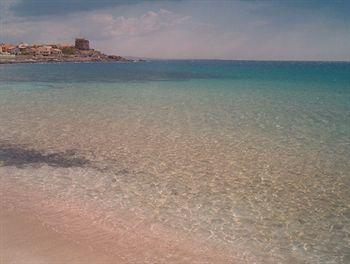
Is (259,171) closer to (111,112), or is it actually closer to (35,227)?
(35,227)

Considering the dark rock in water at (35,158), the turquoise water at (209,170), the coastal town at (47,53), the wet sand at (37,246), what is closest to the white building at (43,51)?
the coastal town at (47,53)

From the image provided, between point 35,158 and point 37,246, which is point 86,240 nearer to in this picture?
point 37,246

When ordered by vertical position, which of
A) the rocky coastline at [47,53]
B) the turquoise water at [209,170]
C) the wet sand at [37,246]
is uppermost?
the rocky coastline at [47,53]

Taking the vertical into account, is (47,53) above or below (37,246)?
above

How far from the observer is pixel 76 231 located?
820cm

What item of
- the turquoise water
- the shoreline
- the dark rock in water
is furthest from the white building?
the shoreline

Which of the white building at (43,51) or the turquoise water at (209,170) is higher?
the white building at (43,51)

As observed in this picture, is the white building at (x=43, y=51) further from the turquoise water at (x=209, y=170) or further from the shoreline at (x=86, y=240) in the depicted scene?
the shoreline at (x=86, y=240)

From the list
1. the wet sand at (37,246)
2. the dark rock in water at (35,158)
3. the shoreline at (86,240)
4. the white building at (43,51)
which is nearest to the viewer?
the wet sand at (37,246)

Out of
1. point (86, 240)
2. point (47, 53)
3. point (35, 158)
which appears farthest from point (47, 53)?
point (86, 240)

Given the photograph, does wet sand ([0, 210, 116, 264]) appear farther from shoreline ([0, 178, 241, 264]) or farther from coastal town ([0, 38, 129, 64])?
coastal town ([0, 38, 129, 64])

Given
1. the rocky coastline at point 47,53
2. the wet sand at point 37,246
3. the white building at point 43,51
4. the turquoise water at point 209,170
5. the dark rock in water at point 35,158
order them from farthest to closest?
the white building at point 43,51 → the rocky coastline at point 47,53 → the dark rock in water at point 35,158 → the turquoise water at point 209,170 → the wet sand at point 37,246

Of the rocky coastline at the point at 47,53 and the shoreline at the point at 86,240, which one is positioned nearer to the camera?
the shoreline at the point at 86,240

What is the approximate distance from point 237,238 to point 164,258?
1716 mm
